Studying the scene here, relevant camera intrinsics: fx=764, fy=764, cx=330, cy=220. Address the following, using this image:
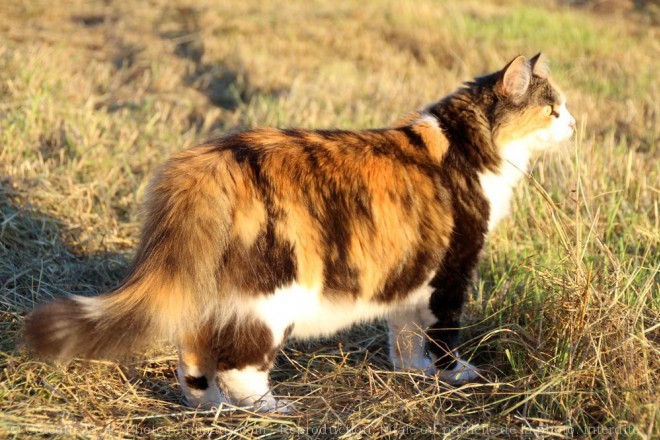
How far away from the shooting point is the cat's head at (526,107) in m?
3.42

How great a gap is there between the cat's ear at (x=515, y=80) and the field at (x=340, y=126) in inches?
14.2

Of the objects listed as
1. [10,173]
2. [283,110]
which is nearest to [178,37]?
[283,110]

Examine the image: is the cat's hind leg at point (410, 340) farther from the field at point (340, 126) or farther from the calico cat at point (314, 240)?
the field at point (340, 126)

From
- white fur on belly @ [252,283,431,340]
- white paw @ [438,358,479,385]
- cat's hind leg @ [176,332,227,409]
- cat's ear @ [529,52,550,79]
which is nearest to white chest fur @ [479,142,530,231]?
cat's ear @ [529,52,550,79]

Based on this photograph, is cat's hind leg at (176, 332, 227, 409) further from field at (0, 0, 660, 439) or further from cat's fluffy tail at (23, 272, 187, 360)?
cat's fluffy tail at (23, 272, 187, 360)

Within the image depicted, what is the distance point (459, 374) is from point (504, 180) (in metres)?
0.90

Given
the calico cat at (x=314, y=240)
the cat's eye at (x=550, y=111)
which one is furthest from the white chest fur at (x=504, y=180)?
the cat's eye at (x=550, y=111)

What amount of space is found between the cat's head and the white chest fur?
1.7 inches

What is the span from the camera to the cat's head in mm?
3422

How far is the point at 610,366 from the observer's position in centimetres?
305

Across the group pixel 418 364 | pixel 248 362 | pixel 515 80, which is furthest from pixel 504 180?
pixel 248 362

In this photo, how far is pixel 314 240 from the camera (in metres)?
2.93

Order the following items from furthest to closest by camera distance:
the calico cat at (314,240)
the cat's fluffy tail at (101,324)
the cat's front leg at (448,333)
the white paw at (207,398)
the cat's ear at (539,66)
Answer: the cat's ear at (539,66)
the cat's front leg at (448,333)
the white paw at (207,398)
the calico cat at (314,240)
the cat's fluffy tail at (101,324)

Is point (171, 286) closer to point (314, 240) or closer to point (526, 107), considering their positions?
point (314, 240)
